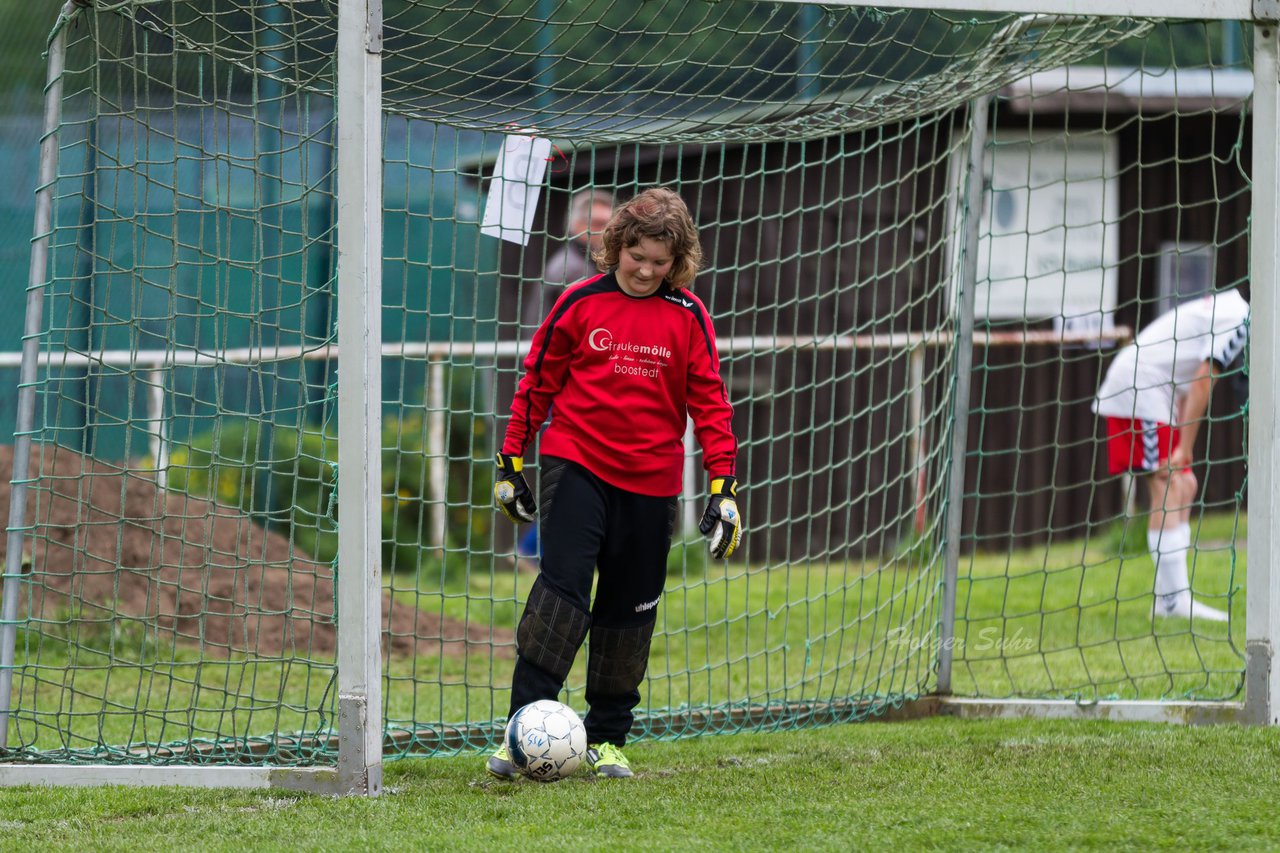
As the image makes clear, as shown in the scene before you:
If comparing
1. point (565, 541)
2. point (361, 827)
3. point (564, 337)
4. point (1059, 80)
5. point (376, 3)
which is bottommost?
point (361, 827)

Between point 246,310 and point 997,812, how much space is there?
27.5 ft

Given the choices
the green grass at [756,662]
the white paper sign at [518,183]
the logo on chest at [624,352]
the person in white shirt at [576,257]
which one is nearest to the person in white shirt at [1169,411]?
the green grass at [756,662]

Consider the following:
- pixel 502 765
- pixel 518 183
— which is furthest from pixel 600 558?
pixel 518 183

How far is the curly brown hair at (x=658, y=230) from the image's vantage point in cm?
395

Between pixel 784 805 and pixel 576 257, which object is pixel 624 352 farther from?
pixel 576 257

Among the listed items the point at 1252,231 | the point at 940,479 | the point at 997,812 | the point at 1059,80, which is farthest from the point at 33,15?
the point at 997,812

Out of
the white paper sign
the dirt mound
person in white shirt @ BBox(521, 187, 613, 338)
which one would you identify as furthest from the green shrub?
the white paper sign

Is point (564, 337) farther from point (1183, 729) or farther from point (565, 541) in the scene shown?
point (1183, 729)

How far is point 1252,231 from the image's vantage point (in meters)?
4.58

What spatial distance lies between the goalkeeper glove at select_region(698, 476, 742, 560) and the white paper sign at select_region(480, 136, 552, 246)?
1146mm

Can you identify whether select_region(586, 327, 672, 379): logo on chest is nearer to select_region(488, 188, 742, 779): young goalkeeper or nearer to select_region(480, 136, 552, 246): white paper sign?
select_region(488, 188, 742, 779): young goalkeeper

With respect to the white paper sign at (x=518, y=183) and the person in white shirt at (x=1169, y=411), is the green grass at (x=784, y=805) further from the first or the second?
the person in white shirt at (x=1169, y=411)

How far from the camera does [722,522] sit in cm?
397

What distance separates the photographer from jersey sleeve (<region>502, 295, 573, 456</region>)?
4039 millimetres
